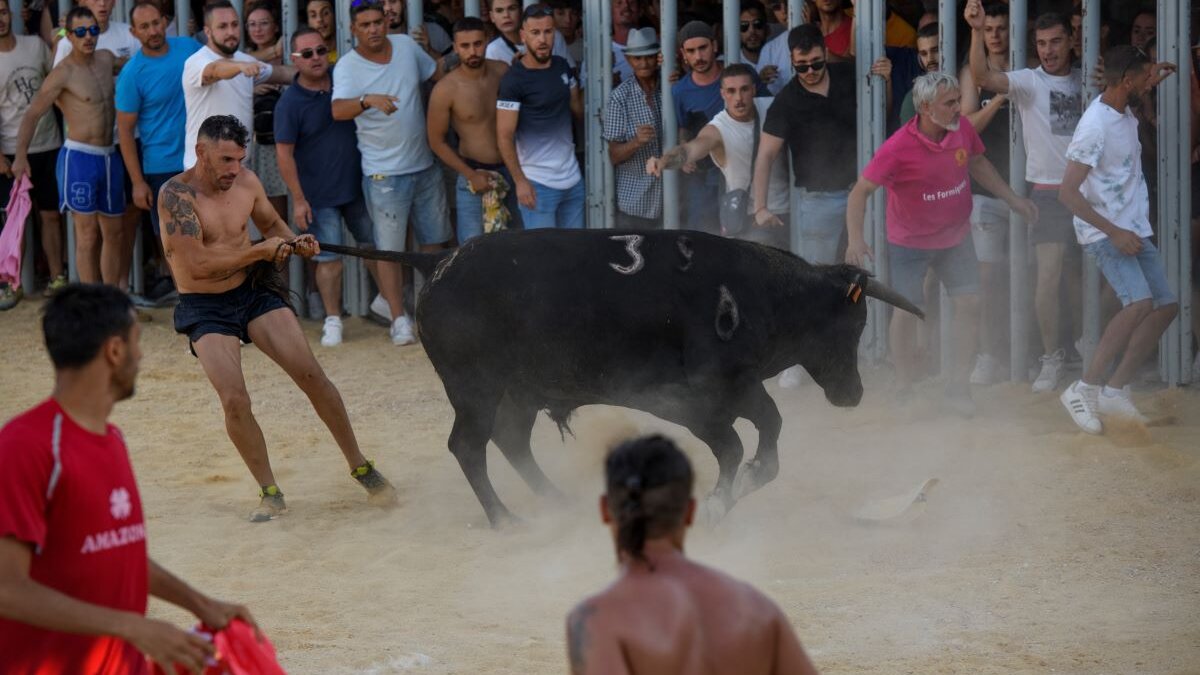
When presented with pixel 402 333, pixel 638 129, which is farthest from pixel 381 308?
pixel 638 129

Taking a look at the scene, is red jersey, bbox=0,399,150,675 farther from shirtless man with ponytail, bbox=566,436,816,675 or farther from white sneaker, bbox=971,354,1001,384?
white sneaker, bbox=971,354,1001,384

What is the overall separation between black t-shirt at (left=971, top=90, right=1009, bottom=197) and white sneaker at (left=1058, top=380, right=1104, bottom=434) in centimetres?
182

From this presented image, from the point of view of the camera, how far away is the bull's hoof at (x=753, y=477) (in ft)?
25.1

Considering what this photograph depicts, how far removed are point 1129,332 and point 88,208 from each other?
23.8 ft

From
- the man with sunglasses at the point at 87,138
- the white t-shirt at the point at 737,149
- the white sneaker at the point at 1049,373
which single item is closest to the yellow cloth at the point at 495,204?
the white t-shirt at the point at 737,149

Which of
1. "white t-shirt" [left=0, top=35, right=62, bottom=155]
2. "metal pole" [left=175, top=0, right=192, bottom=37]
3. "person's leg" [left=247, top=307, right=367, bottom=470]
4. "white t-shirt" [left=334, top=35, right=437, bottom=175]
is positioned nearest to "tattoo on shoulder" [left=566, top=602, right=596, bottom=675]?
"person's leg" [left=247, top=307, right=367, bottom=470]

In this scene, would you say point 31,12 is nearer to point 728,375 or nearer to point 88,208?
point 88,208

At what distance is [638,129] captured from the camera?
1110 centimetres

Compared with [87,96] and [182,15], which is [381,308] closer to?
[87,96]

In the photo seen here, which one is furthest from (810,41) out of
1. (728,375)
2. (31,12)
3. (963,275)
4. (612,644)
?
(612,644)

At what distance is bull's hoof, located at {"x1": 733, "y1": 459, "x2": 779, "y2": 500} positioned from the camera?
7.66 metres

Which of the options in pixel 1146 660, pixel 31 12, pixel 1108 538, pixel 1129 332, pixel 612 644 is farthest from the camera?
pixel 31 12

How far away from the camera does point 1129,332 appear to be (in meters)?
8.89

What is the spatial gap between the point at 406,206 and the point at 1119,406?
5140 mm
